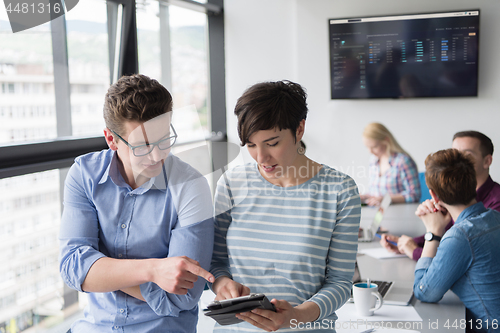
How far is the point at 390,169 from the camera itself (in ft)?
12.2

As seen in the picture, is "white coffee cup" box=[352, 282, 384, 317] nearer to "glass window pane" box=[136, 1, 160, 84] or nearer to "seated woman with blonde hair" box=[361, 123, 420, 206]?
"seated woman with blonde hair" box=[361, 123, 420, 206]

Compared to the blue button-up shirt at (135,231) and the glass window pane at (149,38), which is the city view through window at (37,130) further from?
the blue button-up shirt at (135,231)

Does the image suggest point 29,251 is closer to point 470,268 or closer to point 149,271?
point 149,271

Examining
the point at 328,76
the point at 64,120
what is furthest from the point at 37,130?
the point at 328,76

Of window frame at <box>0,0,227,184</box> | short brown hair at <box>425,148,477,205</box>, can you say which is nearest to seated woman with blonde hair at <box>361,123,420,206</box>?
short brown hair at <box>425,148,477,205</box>

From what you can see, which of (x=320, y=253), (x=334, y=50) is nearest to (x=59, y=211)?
(x=320, y=253)

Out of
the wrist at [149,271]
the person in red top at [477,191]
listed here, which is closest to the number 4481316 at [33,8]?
the wrist at [149,271]

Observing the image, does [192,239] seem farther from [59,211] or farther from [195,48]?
[195,48]

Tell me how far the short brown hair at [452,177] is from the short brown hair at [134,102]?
1173 millimetres

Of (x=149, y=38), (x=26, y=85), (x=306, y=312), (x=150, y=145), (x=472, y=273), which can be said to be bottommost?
(x=472, y=273)

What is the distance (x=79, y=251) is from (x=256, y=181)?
0.52 metres

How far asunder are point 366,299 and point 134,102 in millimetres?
1050

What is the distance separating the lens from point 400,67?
4.09 meters

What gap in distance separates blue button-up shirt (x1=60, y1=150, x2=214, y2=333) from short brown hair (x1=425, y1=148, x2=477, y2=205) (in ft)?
3.46
